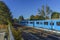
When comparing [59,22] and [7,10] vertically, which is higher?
[7,10]

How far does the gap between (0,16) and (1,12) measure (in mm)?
3034

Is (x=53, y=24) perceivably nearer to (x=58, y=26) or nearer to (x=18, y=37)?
(x=58, y=26)

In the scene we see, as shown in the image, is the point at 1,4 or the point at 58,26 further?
the point at 1,4

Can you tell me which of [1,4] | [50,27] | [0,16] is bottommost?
[50,27]

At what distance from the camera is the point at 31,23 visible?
60.9 meters

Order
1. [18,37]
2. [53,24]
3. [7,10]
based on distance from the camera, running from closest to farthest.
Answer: [18,37], [53,24], [7,10]

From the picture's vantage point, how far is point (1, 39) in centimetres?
1321

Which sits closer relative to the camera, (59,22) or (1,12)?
(59,22)

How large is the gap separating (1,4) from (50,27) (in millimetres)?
21058

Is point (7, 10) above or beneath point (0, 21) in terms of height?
above

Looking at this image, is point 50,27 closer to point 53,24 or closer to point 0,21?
point 53,24

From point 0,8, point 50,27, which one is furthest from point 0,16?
point 50,27

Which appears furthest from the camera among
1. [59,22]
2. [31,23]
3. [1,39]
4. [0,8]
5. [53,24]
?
[31,23]

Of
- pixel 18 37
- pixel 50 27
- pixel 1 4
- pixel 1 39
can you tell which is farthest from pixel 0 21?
pixel 18 37
